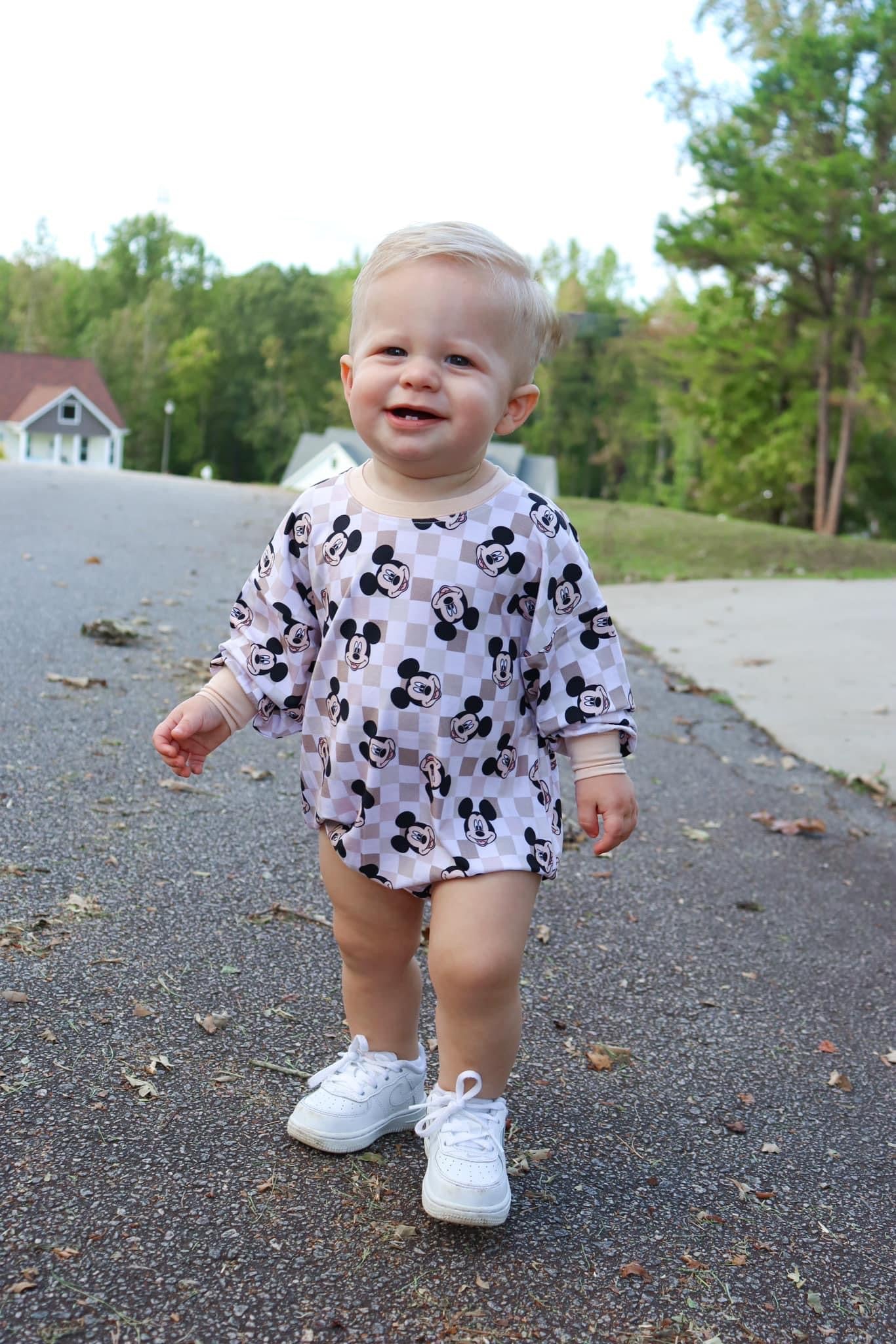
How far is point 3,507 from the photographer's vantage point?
12.0m

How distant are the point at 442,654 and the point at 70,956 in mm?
1227

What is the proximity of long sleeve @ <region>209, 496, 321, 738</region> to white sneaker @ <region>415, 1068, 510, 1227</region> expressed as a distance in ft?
2.30

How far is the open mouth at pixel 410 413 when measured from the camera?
2.02 m

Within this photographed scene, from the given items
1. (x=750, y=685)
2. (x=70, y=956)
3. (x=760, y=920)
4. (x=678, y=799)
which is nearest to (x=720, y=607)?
(x=750, y=685)

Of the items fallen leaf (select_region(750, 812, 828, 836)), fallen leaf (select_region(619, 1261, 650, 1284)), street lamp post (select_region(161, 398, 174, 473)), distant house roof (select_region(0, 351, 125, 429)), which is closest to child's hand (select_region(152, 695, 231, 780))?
fallen leaf (select_region(619, 1261, 650, 1284))

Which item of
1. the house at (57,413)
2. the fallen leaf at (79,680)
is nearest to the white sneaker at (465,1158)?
the fallen leaf at (79,680)

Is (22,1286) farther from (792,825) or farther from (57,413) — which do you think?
(57,413)

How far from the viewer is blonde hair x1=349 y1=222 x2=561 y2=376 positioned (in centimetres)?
200

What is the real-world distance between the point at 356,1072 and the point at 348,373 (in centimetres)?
122

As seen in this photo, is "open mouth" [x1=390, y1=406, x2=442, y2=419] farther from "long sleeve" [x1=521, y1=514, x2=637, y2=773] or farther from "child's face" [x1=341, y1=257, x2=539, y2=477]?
"long sleeve" [x1=521, y1=514, x2=637, y2=773]

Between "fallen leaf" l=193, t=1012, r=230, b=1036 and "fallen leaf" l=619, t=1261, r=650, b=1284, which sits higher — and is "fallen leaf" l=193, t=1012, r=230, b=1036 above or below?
above

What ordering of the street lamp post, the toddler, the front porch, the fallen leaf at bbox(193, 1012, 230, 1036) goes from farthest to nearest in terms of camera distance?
the street lamp post → the front porch → the fallen leaf at bbox(193, 1012, 230, 1036) → the toddler

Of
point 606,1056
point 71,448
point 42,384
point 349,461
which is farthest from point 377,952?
point 42,384

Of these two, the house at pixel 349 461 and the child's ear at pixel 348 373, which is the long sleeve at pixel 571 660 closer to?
the child's ear at pixel 348 373
